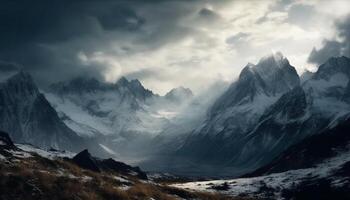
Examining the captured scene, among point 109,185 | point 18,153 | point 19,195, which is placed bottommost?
point 19,195

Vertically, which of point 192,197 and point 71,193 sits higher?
point 192,197

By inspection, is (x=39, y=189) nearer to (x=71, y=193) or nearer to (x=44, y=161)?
(x=71, y=193)

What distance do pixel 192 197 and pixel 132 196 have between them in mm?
34151

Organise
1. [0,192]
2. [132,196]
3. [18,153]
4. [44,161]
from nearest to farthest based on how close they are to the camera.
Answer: [0,192], [132,196], [44,161], [18,153]

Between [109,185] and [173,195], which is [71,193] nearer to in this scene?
[109,185]

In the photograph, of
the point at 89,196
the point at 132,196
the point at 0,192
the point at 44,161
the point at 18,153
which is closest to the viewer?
the point at 0,192

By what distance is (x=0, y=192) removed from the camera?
140 m

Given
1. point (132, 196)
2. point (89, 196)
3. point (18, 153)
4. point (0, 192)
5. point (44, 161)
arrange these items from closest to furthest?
point (0, 192), point (89, 196), point (132, 196), point (44, 161), point (18, 153)

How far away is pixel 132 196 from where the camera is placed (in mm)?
163250

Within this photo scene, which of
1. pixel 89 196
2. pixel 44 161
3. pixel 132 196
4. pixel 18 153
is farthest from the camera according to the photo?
pixel 18 153

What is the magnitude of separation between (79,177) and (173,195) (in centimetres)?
3343

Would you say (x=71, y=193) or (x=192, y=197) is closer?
(x=71, y=193)

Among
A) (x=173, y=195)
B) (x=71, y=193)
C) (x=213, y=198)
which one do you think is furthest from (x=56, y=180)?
(x=213, y=198)

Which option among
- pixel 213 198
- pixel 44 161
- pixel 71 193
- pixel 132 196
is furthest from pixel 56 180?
pixel 213 198
